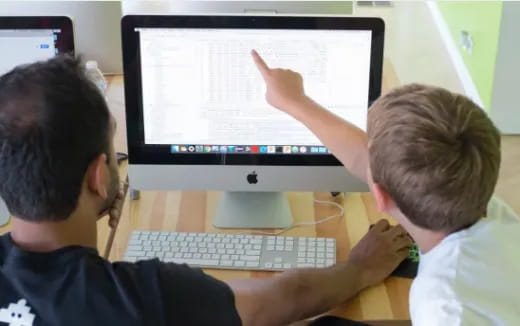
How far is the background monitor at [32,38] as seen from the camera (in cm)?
158

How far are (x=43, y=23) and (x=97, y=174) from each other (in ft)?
2.07

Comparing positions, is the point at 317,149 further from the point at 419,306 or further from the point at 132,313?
the point at 132,313

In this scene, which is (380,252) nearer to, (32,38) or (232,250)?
(232,250)

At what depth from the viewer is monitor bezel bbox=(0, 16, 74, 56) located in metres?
1.57

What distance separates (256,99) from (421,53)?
3626 millimetres

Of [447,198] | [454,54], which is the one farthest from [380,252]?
[454,54]

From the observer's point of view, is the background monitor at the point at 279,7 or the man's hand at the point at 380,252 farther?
the background monitor at the point at 279,7

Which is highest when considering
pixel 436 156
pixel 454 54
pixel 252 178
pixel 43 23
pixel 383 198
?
pixel 43 23

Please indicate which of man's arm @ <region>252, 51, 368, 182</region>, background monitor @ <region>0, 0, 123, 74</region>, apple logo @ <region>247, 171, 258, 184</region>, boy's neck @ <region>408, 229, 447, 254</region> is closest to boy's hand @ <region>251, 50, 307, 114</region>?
man's arm @ <region>252, 51, 368, 182</region>

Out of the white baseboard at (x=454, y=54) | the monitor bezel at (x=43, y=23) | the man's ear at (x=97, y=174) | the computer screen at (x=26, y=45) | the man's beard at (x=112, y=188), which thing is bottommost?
the white baseboard at (x=454, y=54)

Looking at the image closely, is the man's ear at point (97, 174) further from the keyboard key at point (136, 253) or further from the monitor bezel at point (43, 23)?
the monitor bezel at point (43, 23)

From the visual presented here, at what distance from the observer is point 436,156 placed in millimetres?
1077

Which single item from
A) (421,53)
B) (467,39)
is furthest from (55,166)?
(421,53)

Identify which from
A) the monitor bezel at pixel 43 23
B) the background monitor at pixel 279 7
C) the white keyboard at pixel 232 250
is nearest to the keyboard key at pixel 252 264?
the white keyboard at pixel 232 250
